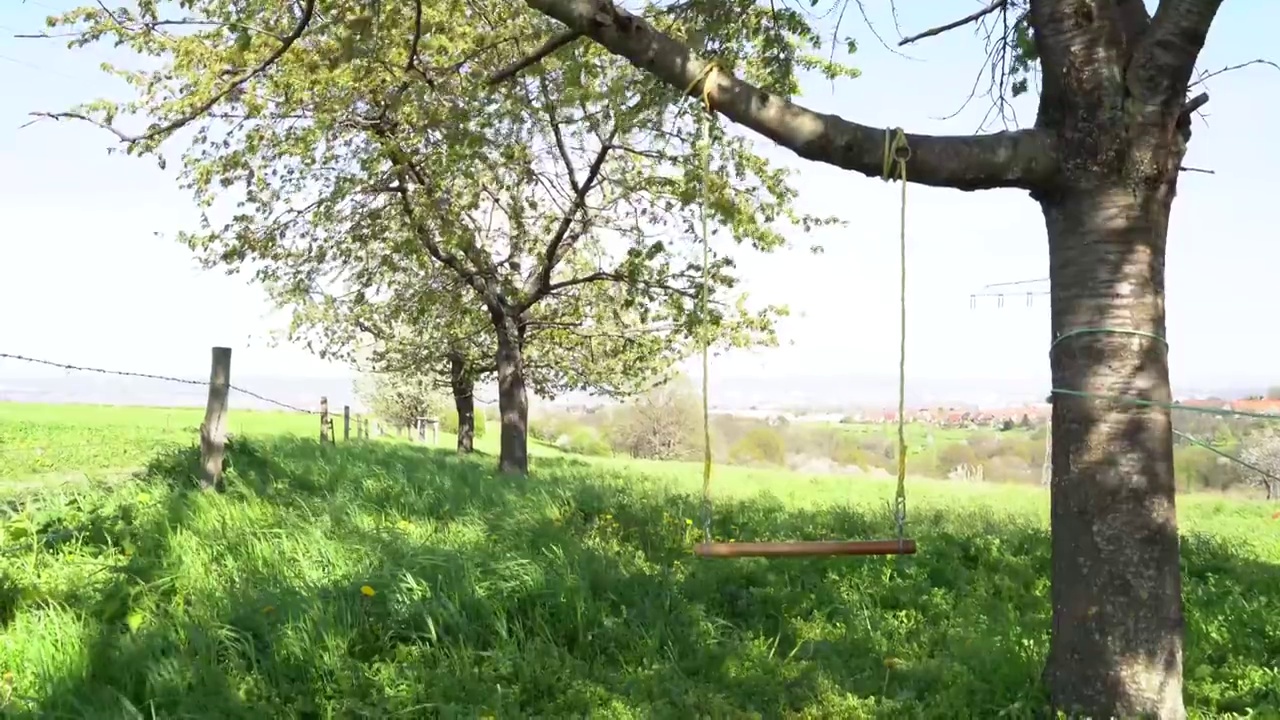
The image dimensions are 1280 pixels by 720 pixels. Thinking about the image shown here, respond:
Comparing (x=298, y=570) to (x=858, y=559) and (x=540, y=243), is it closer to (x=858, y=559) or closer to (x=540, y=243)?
(x=858, y=559)

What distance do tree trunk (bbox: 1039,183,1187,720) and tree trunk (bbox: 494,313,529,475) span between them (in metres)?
11.4

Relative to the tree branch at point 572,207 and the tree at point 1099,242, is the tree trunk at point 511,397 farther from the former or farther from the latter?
the tree at point 1099,242

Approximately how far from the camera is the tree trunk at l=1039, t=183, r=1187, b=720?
3.35m

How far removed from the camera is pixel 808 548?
3334mm

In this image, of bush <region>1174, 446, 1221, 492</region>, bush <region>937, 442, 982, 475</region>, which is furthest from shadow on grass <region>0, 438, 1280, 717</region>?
bush <region>937, 442, 982, 475</region>

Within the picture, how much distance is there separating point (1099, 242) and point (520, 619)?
304cm

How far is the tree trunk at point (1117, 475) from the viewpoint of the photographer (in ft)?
11.0

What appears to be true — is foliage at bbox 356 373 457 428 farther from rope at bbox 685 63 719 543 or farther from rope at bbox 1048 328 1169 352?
rope at bbox 1048 328 1169 352

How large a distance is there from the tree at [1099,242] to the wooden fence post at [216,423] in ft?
15.1

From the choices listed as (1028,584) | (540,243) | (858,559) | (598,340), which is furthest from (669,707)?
(598,340)

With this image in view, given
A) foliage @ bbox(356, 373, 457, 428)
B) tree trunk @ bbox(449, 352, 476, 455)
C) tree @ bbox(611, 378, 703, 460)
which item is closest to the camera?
tree trunk @ bbox(449, 352, 476, 455)

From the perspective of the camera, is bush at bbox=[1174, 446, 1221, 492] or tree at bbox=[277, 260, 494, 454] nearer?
tree at bbox=[277, 260, 494, 454]

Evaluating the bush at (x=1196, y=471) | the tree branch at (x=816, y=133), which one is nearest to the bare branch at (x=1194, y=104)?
the tree branch at (x=816, y=133)

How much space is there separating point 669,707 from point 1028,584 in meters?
3.26
